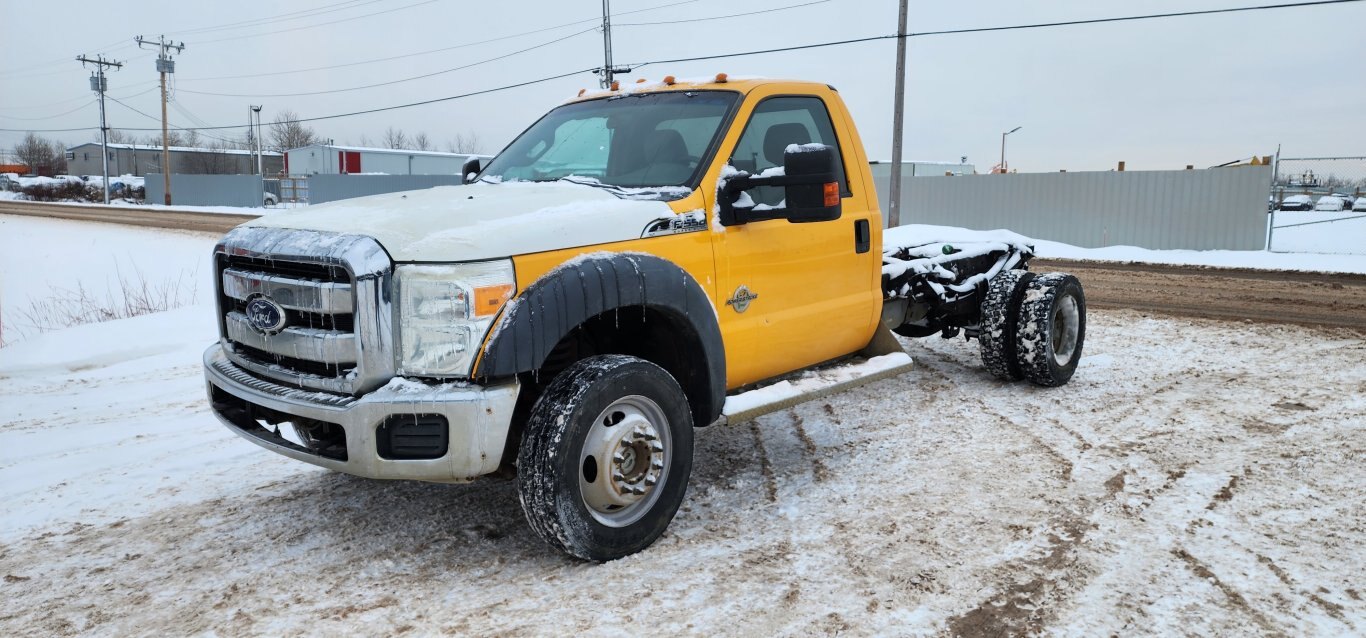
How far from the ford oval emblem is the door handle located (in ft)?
9.81

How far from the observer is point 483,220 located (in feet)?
11.7

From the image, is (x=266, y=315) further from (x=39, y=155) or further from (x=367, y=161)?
(x=39, y=155)

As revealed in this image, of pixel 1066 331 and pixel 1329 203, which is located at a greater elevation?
pixel 1329 203

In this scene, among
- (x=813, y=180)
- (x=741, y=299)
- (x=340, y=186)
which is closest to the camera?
(x=813, y=180)

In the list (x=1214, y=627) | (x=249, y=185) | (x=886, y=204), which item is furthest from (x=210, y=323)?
(x=249, y=185)

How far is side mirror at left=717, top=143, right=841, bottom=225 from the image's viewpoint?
403 centimetres

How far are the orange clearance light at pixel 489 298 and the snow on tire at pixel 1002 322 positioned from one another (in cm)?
436

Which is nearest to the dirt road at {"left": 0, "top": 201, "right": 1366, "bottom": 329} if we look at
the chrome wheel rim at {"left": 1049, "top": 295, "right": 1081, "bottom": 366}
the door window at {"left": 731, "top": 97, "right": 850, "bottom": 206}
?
the chrome wheel rim at {"left": 1049, "top": 295, "right": 1081, "bottom": 366}

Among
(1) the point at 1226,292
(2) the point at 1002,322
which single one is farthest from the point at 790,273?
(1) the point at 1226,292

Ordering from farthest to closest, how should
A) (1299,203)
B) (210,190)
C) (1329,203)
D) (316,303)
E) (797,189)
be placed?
(210,190) < (1299,203) < (1329,203) < (797,189) < (316,303)

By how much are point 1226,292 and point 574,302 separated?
11.8 meters

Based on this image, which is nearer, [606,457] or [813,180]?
[606,457]

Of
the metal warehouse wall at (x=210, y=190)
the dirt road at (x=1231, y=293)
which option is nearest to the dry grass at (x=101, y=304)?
the dirt road at (x=1231, y=293)

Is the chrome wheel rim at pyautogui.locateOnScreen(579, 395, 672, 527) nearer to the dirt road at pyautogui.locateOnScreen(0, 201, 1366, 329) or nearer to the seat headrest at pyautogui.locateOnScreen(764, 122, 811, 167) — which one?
the seat headrest at pyautogui.locateOnScreen(764, 122, 811, 167)
